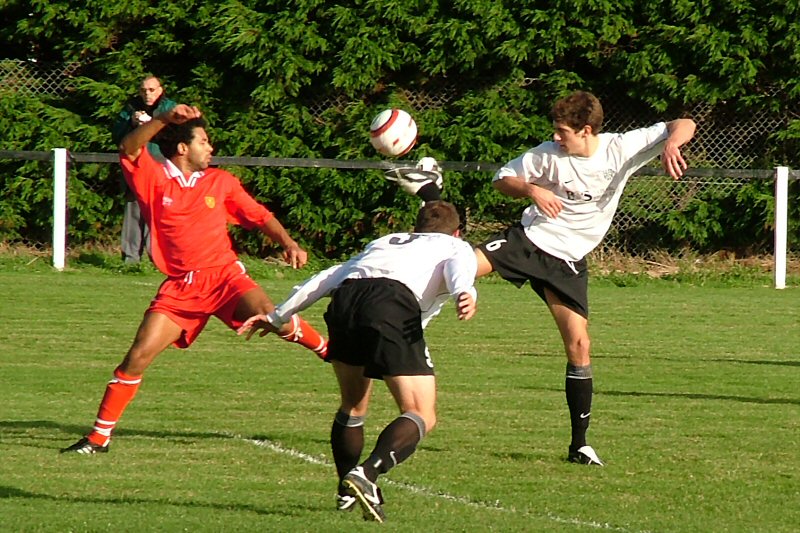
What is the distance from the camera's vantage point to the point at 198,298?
7797mm

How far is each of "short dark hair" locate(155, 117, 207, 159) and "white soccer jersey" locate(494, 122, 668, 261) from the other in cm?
164

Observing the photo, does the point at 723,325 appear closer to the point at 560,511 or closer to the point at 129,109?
the point at 129,109

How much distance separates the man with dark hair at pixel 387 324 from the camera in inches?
231

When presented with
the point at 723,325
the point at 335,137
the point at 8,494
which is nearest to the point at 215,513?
the point at 8,494

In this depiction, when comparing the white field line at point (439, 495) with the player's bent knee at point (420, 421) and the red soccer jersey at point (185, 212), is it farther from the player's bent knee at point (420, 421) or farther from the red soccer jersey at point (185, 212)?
the red soccer jersey at point (185, 212)

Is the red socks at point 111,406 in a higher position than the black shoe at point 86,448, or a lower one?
higher

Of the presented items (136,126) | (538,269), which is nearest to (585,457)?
(538,269)

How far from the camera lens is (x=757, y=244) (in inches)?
712

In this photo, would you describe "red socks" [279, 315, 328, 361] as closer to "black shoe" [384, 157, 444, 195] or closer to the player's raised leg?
the player's raised leg

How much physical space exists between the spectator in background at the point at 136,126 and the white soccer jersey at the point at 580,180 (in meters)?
5.63

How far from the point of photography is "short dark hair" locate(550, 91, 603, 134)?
7472 mm

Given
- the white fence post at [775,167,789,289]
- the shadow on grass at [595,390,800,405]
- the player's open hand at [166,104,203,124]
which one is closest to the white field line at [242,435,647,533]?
the player's open hand at [166,104,203,124]

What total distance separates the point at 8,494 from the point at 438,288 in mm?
2030

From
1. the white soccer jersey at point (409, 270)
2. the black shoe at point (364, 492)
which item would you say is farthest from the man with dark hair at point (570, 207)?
the black shoe at point (364, 492)
